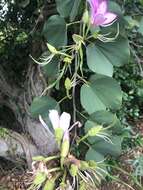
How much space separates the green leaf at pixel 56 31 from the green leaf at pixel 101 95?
0.08 meters

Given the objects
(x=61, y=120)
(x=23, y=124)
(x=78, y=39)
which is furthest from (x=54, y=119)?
(x=23, y=124)

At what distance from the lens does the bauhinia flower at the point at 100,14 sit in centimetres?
59

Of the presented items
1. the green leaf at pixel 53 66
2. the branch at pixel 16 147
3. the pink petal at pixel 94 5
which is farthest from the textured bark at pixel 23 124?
the pink petal at pixel 94 5

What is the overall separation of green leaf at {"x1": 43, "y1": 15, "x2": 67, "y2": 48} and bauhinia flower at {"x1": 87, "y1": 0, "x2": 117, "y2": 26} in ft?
0.27

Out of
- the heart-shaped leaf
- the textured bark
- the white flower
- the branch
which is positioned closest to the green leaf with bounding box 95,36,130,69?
the heart-shaped leaf

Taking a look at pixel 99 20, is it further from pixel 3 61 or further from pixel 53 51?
pixel 3 61

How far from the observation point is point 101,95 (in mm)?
630

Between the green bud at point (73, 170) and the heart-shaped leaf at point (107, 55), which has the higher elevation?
the heart-shaped leaf at point (107, 55)

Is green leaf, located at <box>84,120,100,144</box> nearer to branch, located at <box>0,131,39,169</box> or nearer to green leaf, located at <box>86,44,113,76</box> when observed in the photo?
green leaf, located at <box>86,44,113,76</box>

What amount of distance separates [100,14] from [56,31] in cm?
11

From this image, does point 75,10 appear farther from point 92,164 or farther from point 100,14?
point 92,164

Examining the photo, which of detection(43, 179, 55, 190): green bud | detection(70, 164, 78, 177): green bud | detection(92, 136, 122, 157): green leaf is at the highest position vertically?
detection(70, 164, 78, 177): green bud

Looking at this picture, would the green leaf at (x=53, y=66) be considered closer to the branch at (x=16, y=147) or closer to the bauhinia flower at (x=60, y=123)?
the bauhinia flower at (x=60, y=123)

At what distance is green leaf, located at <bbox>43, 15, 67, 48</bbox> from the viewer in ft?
2.18
